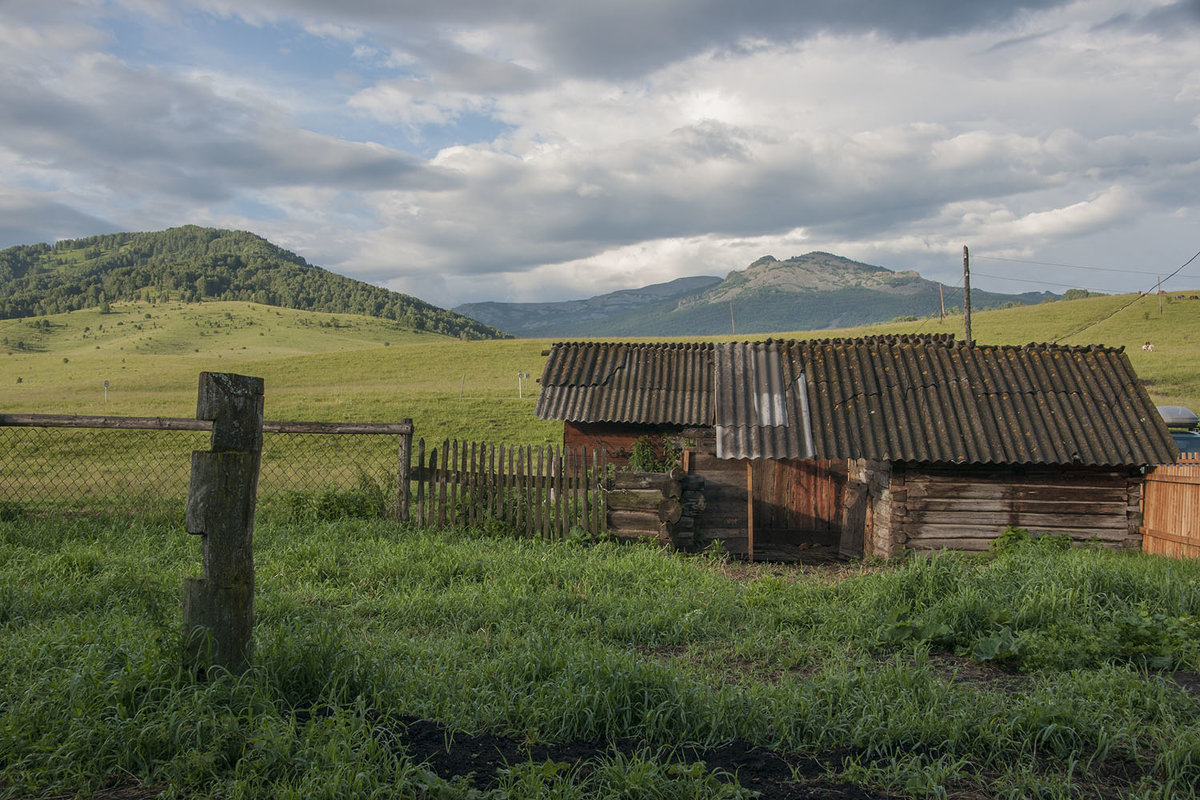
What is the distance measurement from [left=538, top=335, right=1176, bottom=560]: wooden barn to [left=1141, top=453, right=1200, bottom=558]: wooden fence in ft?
0.71

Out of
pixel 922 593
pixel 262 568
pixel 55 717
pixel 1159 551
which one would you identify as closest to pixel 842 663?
pixel 922 593

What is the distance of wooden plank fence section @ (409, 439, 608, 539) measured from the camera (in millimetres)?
10969

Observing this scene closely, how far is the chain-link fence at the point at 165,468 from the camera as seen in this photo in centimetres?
1023

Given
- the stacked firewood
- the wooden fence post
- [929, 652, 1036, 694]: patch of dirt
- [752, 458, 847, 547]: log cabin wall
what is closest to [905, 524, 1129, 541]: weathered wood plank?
[752, 458, 847, 547]: log cabin wall

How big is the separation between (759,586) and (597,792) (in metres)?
5.00

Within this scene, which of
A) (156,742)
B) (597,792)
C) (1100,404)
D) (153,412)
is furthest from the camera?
(153,412)

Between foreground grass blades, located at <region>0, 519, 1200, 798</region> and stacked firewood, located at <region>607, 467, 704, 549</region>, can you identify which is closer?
foreground grass blades, located at <region>0, 519, 1200, 798</region>

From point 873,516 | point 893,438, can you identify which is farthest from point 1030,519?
point 893,438

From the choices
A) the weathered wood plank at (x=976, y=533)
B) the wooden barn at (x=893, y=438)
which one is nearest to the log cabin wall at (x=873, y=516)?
the wooden barn at (x=893, y=438)

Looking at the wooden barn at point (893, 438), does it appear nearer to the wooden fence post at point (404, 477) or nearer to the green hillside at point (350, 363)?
the wooden fence post at point (404, 477)

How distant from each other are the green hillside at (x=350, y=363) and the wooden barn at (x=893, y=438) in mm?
12009

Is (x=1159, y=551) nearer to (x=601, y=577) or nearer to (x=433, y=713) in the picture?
(x=601, y=577)

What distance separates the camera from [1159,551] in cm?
1200

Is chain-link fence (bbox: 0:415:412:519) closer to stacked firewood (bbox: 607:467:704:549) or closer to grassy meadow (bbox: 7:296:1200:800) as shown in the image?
grassy meadow (bbox: 7:296:1200:800)
